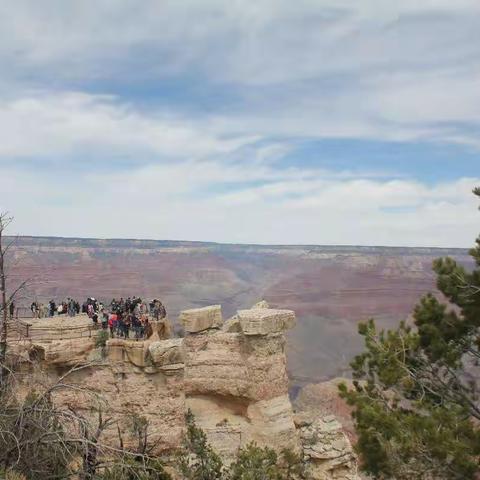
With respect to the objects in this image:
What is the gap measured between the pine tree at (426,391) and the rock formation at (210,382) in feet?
28.1

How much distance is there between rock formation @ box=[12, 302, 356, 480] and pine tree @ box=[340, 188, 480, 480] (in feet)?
28.1

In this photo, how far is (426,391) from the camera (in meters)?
16.3

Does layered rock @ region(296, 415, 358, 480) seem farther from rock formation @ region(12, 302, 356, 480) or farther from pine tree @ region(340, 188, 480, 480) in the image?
pine tree @ region(340, 188, 480, 480)

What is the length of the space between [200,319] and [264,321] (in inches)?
122

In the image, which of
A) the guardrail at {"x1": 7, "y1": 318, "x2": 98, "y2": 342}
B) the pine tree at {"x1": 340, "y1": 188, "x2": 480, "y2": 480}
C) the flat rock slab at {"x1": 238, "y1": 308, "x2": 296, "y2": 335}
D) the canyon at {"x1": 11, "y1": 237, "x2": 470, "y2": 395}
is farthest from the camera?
the canyon at {"x1": 11, "y1": 237, "x2": 470, "y2": 395}

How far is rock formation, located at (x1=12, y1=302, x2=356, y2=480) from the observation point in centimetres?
2320

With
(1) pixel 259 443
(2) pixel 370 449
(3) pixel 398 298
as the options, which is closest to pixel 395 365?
(2) pixel 370 449

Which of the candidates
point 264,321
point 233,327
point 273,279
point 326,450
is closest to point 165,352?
point 233,327

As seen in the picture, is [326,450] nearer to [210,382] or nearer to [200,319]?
[210,382]

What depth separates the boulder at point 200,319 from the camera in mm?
25734

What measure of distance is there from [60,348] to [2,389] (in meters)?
9.76

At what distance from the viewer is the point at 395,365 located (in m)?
15.4

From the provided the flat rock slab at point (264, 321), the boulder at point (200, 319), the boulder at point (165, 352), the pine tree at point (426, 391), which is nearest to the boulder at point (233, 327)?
the boulder at point (200, 319)

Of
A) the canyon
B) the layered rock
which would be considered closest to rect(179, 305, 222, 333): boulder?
the layered rock
